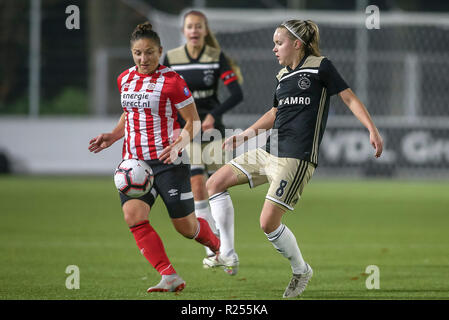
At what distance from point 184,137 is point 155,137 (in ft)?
0.78

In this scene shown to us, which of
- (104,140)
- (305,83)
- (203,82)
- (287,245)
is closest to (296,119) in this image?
(305,83)

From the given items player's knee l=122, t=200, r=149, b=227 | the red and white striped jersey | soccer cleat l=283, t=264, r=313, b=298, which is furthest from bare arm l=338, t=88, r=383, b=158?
player's knee l=122, t=200, r=149, b=227

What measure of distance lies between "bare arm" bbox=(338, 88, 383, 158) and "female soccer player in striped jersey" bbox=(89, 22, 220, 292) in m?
1.12

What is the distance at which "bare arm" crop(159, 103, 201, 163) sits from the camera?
6.00 meters

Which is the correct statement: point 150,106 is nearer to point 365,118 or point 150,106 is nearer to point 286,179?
point 286,179

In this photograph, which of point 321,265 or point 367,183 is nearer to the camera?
point 321,265

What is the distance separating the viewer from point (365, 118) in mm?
5695

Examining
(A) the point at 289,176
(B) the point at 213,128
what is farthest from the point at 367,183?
(A) the point at 289,176

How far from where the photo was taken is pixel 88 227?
414 inches

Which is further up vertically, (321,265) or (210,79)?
(210,79)

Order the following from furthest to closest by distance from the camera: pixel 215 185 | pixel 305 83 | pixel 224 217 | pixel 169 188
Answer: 1. pixel 224 217
2. pixel 215 185
3. pixel 169 188
4. pixel 305 83

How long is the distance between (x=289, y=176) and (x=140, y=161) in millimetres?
1071
